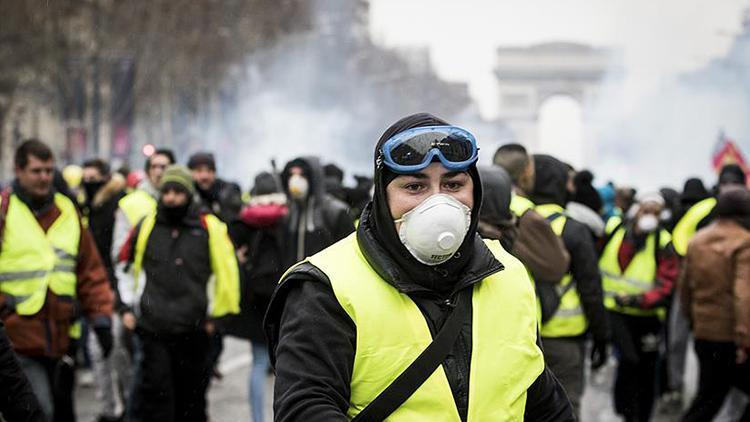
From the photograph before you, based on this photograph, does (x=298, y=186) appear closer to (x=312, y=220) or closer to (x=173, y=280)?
(x=312, y=220)

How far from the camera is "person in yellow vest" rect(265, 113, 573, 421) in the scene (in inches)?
109

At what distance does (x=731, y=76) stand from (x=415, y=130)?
919 inches

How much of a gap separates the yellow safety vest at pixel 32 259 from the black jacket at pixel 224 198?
2400mm

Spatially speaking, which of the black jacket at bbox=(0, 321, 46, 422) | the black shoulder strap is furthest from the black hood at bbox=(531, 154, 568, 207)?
the black shoulder strap

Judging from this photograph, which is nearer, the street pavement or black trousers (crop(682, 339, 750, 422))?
black trousers (crop(682, 339, 750, 422))

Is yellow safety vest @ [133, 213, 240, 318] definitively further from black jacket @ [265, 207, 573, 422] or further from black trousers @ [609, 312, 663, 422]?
black jacket @ [265, 207, 573, 422]

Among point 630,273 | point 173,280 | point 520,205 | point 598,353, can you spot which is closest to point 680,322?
point 630,273

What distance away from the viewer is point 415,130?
9.49 feet

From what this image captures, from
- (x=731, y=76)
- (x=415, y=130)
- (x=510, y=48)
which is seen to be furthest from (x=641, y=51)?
(x=510, y=48)

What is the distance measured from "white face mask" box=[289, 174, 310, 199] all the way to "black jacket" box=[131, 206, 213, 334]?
0.62 metres

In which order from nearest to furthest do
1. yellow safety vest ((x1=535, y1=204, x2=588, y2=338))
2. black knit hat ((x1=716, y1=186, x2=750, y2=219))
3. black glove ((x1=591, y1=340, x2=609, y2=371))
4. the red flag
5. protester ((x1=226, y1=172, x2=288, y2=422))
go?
1. yellow safety vest ((x1=535, y1=204, x2=588, y2=338))
2. black glove ((x1=591, y1=340, x2=609, y2=371))
3. black knit hat ((x1=716, y1=186, x2=750, y2=219))
4. protester ((x1=226, y1=172, x2=288, y2=422))
5. the red flag

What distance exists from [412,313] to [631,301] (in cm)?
528

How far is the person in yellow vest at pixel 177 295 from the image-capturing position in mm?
6590

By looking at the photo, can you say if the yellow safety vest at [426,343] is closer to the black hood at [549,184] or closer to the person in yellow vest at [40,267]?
the black hood at [549,184]
